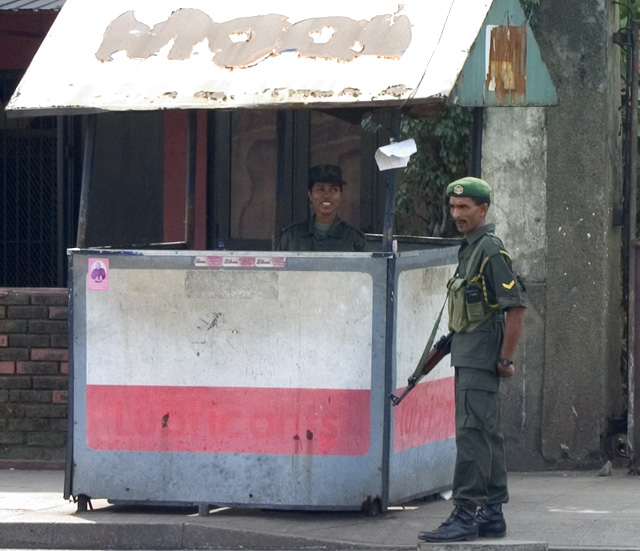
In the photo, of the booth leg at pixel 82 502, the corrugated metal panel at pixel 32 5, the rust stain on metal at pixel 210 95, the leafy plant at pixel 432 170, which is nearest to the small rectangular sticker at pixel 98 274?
the rust stain on metal at pixel 210 95

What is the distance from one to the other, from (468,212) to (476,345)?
63 centimetres

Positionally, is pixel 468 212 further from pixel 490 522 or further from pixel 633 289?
pixel 633 289

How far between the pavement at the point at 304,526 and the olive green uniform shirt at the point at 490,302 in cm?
83

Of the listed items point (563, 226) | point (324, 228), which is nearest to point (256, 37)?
point (324, 228)

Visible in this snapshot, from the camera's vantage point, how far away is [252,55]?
670 centimetres

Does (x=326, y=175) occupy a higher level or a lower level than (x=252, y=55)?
lower

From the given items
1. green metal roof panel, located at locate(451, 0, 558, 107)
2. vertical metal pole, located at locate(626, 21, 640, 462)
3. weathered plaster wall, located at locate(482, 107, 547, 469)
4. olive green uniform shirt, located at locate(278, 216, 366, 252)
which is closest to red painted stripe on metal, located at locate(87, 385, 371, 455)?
olive green uniform shirt, located at locate(278, 216, 366, 252)

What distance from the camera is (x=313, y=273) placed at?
263 inches

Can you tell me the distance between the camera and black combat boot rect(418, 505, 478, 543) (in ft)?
20.4

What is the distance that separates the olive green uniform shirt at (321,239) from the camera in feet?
24.3

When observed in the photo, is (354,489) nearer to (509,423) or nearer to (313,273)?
(313,273)

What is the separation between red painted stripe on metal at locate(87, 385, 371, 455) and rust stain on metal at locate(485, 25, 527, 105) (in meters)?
1.70

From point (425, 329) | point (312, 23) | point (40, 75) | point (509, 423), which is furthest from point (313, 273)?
point (509, 423)

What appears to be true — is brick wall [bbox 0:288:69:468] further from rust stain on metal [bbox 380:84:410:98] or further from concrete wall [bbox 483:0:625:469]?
rust stain on metal [bbox 380:84:410:98]
